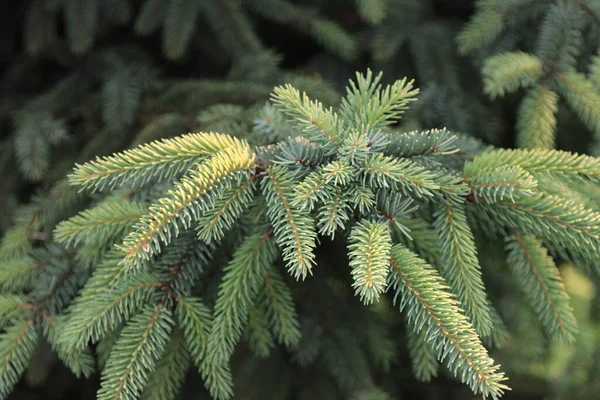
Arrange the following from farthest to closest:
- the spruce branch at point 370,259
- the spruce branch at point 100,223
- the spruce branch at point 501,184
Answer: the spruce branch at point 100,223 < the spruce branch at point 501,184 < the spruce branch at point 370,259

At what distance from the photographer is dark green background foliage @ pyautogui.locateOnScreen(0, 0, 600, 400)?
886 millimetres

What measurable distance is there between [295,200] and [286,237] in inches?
2.6

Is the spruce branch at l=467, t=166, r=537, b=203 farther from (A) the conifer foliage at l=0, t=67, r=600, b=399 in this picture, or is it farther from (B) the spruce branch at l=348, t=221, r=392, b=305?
(B) the spruce branch at l=348, t=221, r=392, b=305

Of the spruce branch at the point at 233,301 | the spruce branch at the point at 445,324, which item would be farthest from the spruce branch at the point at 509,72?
the spruce branch at the point at 233,301

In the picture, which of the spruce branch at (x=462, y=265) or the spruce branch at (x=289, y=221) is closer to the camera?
the spruce branch at (x=289, y=221)

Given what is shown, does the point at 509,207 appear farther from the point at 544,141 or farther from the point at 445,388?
the point at 445,388

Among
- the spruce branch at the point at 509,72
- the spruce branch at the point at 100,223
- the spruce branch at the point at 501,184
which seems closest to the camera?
the spruce branch at the point at 501,184

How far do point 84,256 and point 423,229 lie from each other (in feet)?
2.48

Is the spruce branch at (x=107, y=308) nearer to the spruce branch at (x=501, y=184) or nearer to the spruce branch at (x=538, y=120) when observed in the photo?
the spruce branch at (x=501, y=184)

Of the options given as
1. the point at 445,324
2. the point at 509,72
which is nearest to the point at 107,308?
the point at 445,324

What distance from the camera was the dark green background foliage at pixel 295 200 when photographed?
0.89 m

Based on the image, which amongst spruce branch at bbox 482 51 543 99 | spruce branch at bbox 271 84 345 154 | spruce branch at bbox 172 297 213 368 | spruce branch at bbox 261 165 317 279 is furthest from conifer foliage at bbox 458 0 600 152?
spruce branch at bbox 172 297 213 368

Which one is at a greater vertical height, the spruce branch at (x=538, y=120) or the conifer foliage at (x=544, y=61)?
the conifer foliage at (x=544, y=61)

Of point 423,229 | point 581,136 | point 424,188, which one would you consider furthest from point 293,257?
point 581,136
